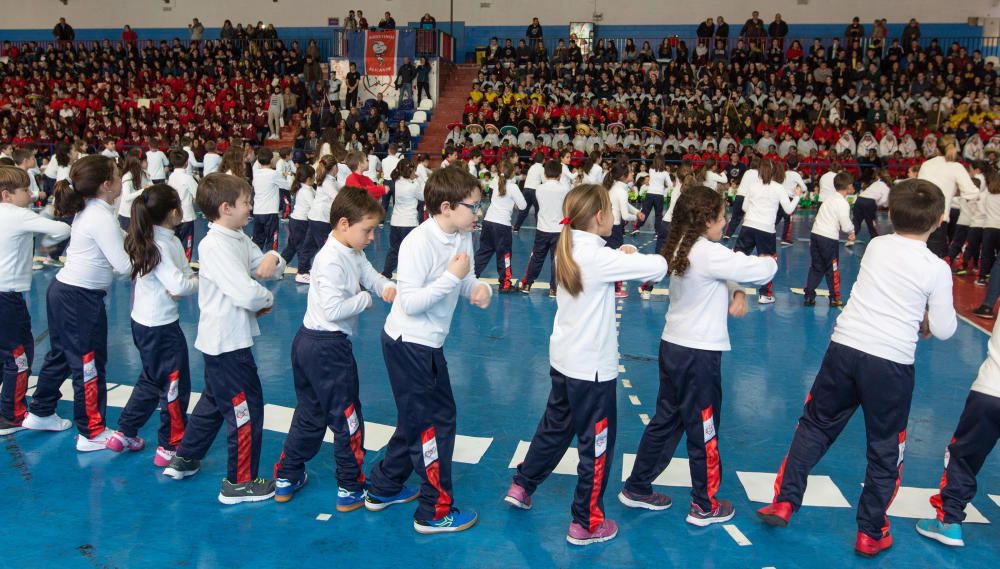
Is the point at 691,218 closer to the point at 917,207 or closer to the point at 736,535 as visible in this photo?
the point at 917,207

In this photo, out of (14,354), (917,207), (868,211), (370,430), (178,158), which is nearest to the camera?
(917,207)

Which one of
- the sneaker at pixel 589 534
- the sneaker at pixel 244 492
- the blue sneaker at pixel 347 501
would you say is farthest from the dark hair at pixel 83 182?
the sneaker at pixel 589 534

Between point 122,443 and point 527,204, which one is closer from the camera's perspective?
point 122,443

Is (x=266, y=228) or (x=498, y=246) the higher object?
(x=498, y=246)

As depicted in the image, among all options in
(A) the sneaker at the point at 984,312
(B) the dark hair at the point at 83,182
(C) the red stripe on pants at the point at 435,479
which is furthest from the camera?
(A) the sneaker at the point at 984,312

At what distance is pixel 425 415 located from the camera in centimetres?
396

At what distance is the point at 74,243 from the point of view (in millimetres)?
4809

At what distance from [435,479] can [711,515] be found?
144cm

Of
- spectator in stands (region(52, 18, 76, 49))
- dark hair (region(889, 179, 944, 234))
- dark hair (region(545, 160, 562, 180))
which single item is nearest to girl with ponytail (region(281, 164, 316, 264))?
dark hair (region(545, 160, 562, 180))

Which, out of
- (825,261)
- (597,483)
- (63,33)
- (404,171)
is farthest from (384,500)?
(63,33)

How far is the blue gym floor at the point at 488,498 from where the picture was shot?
12.7ft

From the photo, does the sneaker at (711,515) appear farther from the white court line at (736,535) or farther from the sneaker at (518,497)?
the sneaker at (518,497)

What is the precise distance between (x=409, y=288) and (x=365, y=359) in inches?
122

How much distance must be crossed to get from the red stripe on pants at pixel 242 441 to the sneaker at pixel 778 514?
2.73 m
